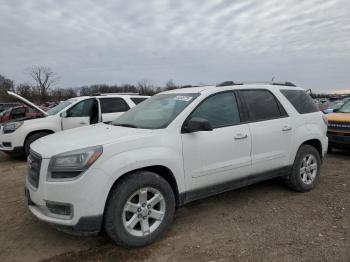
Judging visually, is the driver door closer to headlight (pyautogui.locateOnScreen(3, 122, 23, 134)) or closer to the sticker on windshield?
headlight (pyautogui.locateOnScreen(3, 122, 23, 134))

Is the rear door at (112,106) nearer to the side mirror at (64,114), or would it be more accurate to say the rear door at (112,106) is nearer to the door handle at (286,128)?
the side mirror at (64,114)

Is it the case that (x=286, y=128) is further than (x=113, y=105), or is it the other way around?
(x=113, y=105)

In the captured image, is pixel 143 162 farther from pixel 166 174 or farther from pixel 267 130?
pixel 267 130

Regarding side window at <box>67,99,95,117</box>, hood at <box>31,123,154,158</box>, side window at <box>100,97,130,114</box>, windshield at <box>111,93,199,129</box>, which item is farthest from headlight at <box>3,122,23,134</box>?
hood at <box>31,123,154,158</box>

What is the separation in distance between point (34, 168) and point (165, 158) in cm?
142

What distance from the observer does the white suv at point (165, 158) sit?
133 inches

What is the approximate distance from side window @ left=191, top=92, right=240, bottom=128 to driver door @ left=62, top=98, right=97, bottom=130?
5197 millimetres

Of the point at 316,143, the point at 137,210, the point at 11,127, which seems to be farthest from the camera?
the point at 11,127

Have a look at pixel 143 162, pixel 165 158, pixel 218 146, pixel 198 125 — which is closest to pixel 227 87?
pixel 218 146

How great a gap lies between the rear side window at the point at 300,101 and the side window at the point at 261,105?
337 mm

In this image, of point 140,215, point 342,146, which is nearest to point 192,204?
point 140,215

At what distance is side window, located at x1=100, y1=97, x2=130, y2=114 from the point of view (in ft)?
30.2

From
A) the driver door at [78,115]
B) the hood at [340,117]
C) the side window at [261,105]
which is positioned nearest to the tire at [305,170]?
the side window at [261,105]

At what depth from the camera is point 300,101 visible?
5.62 meters
